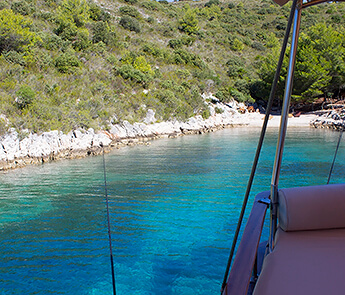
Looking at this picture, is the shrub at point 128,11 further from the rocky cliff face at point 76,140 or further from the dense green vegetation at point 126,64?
the rocky cliff face at point 76,140

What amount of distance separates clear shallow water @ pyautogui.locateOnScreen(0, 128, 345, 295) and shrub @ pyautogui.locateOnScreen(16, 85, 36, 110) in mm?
4268

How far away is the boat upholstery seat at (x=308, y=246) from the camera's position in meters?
1.31

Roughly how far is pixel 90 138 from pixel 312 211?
529 inches

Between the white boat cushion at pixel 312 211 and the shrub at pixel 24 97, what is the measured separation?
14.3 metres

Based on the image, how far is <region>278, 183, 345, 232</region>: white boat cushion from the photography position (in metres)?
1.85

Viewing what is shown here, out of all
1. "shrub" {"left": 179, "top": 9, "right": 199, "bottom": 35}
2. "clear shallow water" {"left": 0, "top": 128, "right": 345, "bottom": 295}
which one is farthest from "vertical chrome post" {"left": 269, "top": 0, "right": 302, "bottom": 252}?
"shrub" {"left": 179, "top": 9, "right": 199, "bottom": 35}

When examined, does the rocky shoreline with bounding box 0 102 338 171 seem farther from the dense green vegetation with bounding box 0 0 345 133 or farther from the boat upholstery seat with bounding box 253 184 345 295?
the boat upholstery seat with bounding box 253 184 345 295

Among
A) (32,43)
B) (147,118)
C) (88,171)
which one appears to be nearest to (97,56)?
(32,43)

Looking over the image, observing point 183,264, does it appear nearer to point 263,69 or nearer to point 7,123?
point 7,123

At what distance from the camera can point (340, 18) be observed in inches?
1740

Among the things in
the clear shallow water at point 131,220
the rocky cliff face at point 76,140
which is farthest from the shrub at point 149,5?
the clear shallow water at point 131,220

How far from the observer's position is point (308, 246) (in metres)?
1.68

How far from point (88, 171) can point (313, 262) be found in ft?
30.9

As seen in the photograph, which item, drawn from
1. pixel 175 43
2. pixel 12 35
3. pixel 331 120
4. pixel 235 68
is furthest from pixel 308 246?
pixel 235 68
